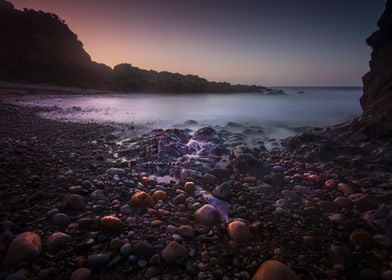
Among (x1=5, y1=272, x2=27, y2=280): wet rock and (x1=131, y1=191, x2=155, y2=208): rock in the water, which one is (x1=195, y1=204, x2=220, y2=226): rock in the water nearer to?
(x1=131, y1=191, x2=155, y2=208): rock in the water

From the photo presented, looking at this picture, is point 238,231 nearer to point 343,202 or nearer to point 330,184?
point 343,202

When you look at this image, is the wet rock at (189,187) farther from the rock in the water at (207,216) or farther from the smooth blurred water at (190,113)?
the smooth blurred water at (190,113)

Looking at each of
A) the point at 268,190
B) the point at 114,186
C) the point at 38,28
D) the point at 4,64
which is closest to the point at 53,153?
the point at 114,186

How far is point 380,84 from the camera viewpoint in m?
8.24

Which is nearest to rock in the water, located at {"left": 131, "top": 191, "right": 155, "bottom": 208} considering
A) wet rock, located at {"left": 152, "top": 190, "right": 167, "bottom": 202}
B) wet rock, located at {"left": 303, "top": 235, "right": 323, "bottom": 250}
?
wet rock, located at {"left": 152, "top": 190, "right": 167, "bottom": 202}

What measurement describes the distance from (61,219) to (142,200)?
102 centimetres

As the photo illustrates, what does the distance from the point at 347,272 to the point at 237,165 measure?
2.95 m

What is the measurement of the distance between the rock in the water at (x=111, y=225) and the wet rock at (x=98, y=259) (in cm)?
43

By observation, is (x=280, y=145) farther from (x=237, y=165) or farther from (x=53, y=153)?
(x=53, y=153)

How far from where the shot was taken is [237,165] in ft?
16.8

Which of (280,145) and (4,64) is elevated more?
(4,64)

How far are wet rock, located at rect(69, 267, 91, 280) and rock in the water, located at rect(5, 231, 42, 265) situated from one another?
480 mm

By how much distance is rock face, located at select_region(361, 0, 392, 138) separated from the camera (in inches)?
248

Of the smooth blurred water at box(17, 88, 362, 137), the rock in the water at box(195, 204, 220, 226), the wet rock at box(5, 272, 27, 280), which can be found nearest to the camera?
the wet rock at box(5, 272, 27, 280)
